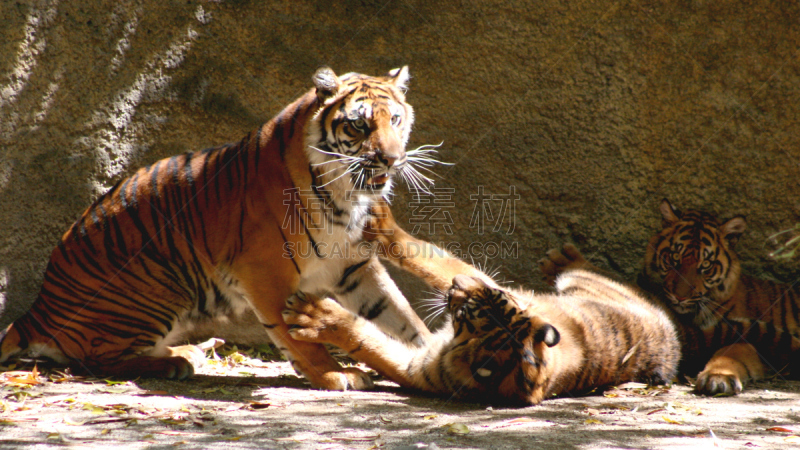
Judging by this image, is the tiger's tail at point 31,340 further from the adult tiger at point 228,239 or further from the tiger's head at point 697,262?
the tiger's head at point 697,262

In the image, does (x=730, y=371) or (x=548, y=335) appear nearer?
(x=548, y=335)

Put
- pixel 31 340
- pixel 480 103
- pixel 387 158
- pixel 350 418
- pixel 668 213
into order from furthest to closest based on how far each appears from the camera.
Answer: pixel 480 103 < pixel 668 213 < pixel 31 340 < pixel 387 158 < pixel 350 418

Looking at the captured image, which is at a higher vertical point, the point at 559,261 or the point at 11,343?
the point at 559,261

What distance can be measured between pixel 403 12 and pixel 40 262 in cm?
236

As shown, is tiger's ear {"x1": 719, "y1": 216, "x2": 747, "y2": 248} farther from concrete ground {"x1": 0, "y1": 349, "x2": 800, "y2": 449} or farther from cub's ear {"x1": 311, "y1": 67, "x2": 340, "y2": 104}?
cub's ear {"x1": 311, "y1": 67, "x2": 340, "y2": 104}

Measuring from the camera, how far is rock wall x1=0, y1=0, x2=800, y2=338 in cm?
354

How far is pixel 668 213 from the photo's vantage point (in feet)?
11.8

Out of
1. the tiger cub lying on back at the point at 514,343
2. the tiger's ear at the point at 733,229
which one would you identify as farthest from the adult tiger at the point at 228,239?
the tiger's ear at the point at 733,229

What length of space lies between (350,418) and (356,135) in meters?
1.24

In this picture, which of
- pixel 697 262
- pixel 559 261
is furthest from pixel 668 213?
pixel 559 261

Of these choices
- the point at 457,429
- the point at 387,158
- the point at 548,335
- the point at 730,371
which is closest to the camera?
the point at 457,429

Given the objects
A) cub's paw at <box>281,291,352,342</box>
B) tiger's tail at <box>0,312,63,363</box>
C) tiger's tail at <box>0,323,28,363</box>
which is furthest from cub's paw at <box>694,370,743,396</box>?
tiger's tail at <box>0,323,28,363</box>

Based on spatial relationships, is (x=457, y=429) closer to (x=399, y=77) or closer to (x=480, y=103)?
(x=399, y=77)

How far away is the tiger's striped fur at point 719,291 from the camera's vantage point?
3377mm
